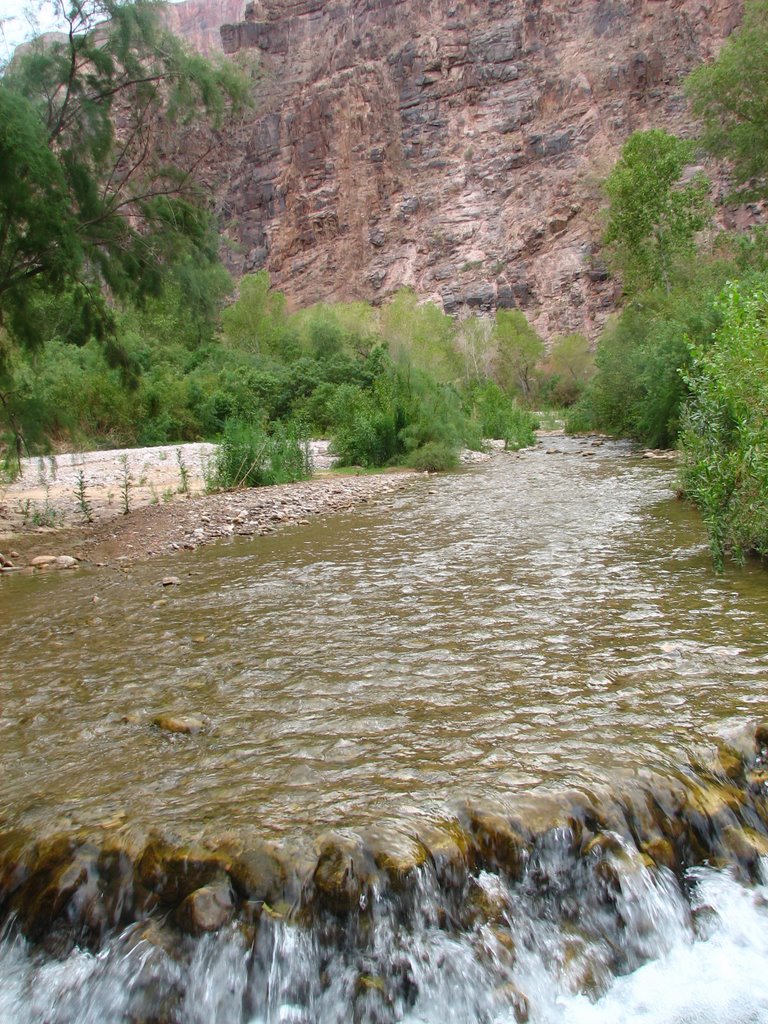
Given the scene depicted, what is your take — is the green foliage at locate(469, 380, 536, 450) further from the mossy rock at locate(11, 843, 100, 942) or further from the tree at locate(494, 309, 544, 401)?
the tree at locate(494, 309, 544, 401)

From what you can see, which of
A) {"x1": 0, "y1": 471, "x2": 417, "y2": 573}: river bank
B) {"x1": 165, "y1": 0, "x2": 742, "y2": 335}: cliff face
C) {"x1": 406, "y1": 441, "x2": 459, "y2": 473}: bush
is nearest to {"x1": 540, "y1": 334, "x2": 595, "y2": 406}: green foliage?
{"x1": 165, "y1": 0, "x2": 742, "y2": 335}: cliff face

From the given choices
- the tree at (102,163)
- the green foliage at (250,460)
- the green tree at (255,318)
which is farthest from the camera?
the green tree at (255,318)

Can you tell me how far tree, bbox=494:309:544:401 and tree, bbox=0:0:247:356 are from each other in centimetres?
4178

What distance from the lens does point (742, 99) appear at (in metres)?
23.9

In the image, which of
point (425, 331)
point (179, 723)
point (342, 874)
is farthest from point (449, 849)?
point (425, 331)

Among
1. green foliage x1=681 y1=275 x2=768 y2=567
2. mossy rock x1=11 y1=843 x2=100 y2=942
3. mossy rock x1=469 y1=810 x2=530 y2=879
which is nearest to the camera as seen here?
mossy rock x1=11 y1=843 x2=100 y2=942

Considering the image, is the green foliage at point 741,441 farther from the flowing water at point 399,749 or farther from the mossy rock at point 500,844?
the mossy rock at point 500,844

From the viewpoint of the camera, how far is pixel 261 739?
149 inches

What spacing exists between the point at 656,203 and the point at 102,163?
24.0 metres

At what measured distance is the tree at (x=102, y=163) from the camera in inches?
378

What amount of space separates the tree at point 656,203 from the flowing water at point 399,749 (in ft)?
82.8

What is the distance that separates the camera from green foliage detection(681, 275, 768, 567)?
652cm

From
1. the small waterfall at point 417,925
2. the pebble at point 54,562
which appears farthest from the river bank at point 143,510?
the small waterfall at point 417,925

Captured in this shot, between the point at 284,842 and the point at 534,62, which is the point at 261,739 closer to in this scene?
the point at 284,842
